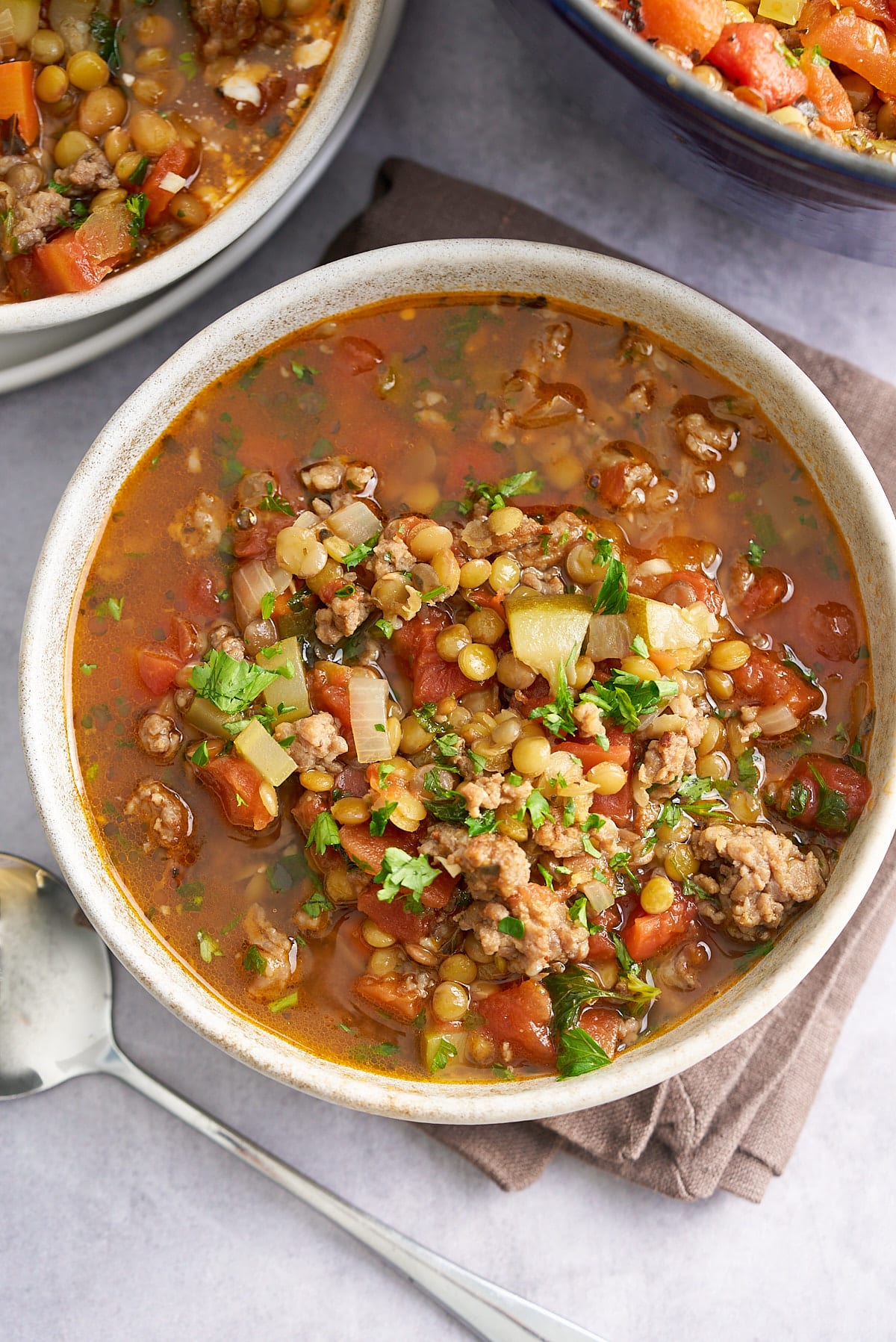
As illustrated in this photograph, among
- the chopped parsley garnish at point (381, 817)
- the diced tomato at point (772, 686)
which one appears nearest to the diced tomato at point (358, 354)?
the chopped parsley garnish at point (381, 817)

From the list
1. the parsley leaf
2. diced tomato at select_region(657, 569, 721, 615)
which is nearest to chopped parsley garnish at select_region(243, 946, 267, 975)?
the parsley leaf

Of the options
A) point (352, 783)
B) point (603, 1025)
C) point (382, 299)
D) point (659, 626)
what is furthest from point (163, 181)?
point (603, 1025)

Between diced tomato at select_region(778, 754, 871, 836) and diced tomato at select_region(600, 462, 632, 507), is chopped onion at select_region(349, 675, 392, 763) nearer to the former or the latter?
diced tomato at select_region(600, 462, 632, 507)

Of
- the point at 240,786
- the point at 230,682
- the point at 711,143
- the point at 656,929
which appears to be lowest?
the point at 656,929

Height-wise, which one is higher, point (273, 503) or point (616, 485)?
point (616, 485)

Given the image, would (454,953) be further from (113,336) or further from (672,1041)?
(113,336)

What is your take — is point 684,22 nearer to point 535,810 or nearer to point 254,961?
point 535,810

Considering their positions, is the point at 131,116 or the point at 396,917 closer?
the point at 396,917
